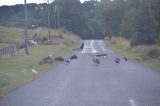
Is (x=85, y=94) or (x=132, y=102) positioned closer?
(x=132, y=102)

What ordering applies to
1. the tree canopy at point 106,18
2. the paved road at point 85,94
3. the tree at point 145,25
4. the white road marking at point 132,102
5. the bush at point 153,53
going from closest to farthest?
the white road marking at point 132,102, the paved road at point 85,94, the bush at point 153,53, the tree at point 145,25, the tree canopy at point 106,18

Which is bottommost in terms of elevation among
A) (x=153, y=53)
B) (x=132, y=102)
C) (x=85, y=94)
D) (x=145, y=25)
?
(x=153, y=53)

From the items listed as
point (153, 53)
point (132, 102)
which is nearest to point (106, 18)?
point (153, 53)

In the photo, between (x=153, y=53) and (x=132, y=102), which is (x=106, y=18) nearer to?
(x=153, y=53)

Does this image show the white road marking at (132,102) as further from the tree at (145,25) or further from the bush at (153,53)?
the tree at (145,25)

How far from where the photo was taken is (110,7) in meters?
117

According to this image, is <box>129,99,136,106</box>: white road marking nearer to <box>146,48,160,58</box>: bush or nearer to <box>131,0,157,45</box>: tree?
<box>146,48,160,58</box>: bush

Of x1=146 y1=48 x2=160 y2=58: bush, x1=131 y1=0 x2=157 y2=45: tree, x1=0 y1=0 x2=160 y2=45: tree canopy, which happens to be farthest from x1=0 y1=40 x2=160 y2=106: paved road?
x1=131 y1=0 x2=157 y2=45: tree

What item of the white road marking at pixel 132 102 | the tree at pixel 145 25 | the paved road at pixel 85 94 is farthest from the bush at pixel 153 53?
the white road marking at pixel 132 102

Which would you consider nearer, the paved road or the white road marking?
the white road marking

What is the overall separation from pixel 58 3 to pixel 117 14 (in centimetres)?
3054

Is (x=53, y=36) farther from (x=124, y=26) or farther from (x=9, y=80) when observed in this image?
(x=9, y=80)

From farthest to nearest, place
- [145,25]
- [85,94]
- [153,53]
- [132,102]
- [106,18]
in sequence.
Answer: [106,18], [145,25], [153,53], [85,94], [132,102]

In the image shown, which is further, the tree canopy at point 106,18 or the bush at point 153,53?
the tree canopy at point 106,18
